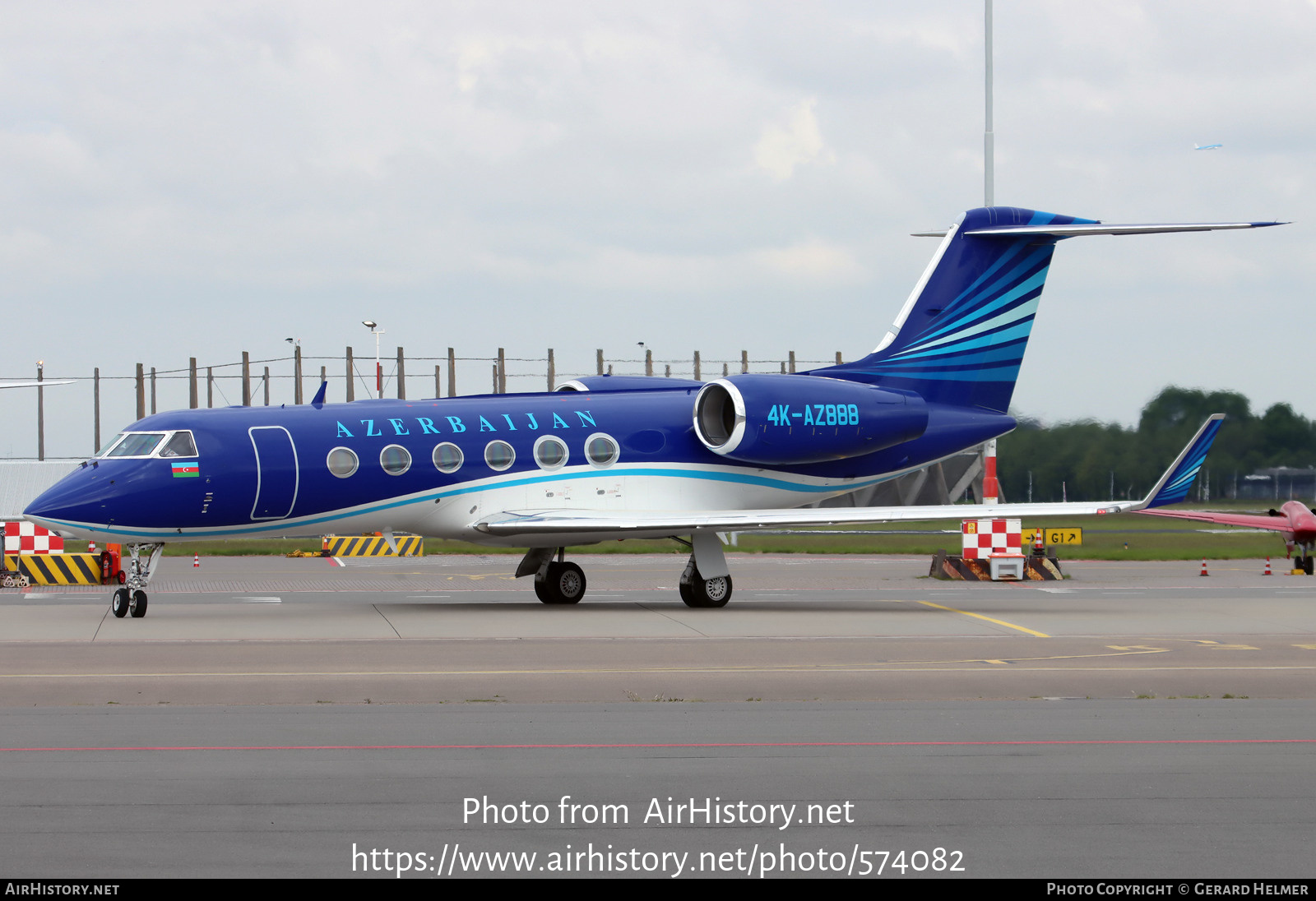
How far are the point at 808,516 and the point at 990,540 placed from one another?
917cm

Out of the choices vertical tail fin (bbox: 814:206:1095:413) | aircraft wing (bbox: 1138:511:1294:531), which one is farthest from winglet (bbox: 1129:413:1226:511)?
aircraft wing (bbox: 1138:511:1294:531)

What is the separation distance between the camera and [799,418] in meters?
23.2

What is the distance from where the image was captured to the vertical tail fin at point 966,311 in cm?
2512

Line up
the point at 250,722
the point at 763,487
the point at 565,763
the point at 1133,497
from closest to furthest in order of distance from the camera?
the point at 565,763 → the point at 250,722 → the point at 763,487 → the point at 1133,497

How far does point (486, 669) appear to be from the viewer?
13711mm

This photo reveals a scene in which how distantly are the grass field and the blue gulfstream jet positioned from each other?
455 inches

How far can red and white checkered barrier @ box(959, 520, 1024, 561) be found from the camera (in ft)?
93.7

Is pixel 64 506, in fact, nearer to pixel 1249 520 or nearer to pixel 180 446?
pixel 180 446

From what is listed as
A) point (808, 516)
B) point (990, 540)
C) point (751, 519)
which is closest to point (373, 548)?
point (990, 540)

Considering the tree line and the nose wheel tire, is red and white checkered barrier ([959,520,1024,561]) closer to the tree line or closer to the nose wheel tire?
the tree line
